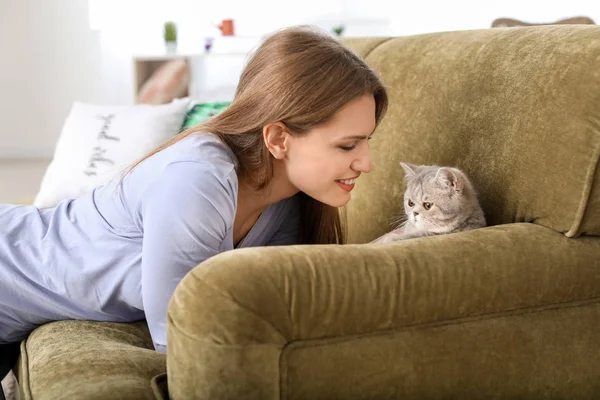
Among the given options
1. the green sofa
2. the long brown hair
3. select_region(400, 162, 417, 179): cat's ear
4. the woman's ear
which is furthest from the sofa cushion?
select_region(400, 162, 417, 179): cat's ear

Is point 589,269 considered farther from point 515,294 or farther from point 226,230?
point 226,230

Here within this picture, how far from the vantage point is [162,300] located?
1374 millimetres

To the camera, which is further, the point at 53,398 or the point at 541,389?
the point at 541,389

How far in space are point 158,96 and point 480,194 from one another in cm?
362

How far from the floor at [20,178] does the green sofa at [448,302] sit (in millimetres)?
3345

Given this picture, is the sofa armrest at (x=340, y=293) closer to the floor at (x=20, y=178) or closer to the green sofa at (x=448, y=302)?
the green sofa at (x=448, y=302)

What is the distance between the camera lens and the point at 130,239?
156cm

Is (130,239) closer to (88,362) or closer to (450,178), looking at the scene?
(88,362)

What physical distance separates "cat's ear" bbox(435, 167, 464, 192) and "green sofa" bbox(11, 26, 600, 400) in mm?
62

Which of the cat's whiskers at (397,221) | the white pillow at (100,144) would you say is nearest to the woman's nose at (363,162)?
the cat's whiskers at (397,221)

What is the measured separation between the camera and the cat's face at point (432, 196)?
1.62 metres

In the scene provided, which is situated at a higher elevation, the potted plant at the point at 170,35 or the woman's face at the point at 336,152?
the woman's face at the point at 336,152

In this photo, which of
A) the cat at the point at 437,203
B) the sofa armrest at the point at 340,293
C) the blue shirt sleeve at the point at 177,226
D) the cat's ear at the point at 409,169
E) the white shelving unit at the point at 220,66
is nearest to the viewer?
the sofa armrest at the point at 340,293

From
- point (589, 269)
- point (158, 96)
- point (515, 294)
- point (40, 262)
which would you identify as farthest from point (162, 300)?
point (158, 96)
